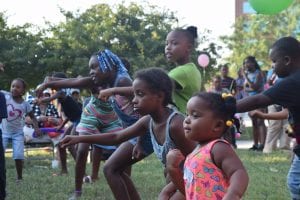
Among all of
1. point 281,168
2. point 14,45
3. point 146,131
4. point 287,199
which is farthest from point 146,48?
point 146,131

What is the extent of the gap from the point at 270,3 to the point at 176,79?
116cm

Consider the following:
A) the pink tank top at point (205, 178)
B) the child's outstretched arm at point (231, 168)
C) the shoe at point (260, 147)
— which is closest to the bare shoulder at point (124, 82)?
the pink tank top at point (205, 178)

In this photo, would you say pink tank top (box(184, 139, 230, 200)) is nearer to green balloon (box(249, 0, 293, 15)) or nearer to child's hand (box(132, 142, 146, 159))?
child's hand (box(132, 142, 146, 159))

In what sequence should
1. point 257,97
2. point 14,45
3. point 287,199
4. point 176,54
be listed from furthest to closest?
point 14,45
point 287,199
point 176,54
point 257,97

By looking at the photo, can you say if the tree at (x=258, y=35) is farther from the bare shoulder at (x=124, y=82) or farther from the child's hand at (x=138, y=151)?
the child's hand at (x=138, y=151)

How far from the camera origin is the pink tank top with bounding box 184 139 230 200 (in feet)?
10.4

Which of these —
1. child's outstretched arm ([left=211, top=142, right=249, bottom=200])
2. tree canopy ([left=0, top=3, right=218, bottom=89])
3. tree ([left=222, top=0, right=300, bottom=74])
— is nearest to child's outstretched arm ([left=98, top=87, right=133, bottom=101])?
child's outstretched arm ([left=211, top=142, right=249, bottom=200])

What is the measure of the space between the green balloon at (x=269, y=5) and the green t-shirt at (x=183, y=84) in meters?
0.93

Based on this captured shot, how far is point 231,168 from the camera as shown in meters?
3.04

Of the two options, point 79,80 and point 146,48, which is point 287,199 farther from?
point 146,48

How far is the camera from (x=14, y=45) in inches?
850

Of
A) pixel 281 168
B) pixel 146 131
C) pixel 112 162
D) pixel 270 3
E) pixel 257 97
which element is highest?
pixel 270 3

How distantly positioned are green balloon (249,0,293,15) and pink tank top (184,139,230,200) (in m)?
2.15

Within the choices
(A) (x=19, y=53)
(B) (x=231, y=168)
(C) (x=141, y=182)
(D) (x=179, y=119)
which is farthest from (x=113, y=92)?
(A) (x=19, y=53)
